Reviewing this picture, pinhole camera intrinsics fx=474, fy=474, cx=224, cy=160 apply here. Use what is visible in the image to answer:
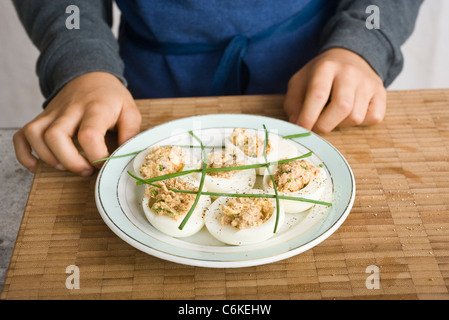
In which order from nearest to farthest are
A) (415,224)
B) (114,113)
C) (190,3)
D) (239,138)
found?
(415,224) < (239,138) < (114,113) < (190,3)

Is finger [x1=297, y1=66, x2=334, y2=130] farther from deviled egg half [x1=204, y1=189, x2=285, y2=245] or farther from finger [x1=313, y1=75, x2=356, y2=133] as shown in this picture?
deviled egg half [x1=204, y1=189, x2=285, y2=245]

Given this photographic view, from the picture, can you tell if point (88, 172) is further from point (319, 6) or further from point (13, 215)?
point (319, 6)

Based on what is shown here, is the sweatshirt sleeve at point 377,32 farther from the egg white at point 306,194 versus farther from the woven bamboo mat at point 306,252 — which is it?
the egg white at point 306,194

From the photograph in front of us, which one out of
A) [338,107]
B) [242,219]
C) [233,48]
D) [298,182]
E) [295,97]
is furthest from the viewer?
[233,48]

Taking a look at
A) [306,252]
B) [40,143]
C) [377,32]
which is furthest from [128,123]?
[377,32]

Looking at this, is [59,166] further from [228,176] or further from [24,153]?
[228,176]

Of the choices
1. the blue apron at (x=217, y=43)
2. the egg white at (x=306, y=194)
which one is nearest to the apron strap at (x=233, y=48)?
the blue apron at (x=217, y=43)
